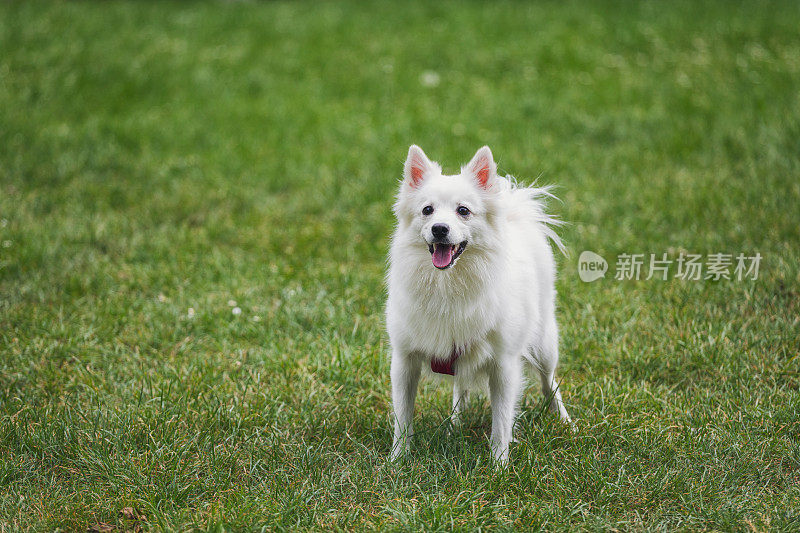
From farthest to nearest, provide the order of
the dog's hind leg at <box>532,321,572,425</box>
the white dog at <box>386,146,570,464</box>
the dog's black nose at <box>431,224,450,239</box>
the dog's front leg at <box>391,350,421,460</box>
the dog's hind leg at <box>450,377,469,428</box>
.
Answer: the dog's hind leg at <box>532,321,572,425</box>, the dog's hind leg at <box>450,377,469,428</box>, the dog's front leg at <box>391,350,421,460</box>, the white dog at <box>386,146,570,464</box>, the dog's black nose at <box>431,224,450,239</box>

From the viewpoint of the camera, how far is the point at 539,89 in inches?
330

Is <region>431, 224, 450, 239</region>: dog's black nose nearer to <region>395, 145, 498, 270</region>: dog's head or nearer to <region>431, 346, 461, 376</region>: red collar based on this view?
<region>395, 145, 498, 270</region>: dog's head

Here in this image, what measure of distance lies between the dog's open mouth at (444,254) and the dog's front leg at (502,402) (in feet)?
1.82

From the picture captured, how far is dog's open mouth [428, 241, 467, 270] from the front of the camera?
2.92 m

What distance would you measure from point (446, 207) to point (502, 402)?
90 centimetres

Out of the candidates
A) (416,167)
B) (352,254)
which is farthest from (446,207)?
(352,254)

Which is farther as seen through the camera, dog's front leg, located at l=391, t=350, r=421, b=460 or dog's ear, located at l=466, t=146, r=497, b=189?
dog's front leg, located at l=391, t=350, r=421, b=460

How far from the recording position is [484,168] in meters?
3.09

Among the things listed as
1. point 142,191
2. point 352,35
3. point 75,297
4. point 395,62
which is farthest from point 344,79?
point 75,297

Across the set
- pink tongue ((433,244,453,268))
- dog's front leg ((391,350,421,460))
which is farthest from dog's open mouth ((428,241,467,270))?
dog's front leg ((391,350,421,460))

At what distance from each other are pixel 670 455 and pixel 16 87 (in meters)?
7.76

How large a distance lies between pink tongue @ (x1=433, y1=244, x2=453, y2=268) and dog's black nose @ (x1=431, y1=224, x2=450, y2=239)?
71 mm

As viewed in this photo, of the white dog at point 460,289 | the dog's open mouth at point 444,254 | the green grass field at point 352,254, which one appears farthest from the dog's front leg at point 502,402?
the dog's open mouth at point 444,254

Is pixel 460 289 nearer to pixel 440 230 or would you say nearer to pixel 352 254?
pixel 440 230
